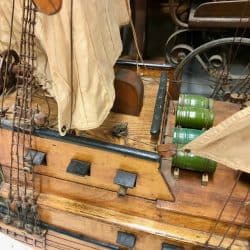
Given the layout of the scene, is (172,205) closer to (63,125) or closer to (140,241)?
(140,241)

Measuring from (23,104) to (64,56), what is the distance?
0.85 feet

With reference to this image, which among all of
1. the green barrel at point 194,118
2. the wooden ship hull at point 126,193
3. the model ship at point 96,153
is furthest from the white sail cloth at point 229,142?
the green barrel at point 194,118

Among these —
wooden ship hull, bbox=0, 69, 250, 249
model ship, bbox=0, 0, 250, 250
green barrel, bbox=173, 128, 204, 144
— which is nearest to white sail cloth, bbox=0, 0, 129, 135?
model ship, bbox=0, 0, 250, 250

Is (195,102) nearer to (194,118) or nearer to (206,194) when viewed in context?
(194,118)

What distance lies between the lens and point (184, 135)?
0.90 m

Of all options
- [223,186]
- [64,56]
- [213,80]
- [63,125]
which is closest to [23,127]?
[63,125]

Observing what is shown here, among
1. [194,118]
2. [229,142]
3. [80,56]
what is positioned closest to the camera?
[229,142]

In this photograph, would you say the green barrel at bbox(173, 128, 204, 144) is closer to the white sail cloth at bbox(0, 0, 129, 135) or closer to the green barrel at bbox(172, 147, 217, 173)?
the green barrel at bbox(172, 147, 217, 173)

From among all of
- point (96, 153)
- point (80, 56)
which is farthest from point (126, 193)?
point (80, 56)

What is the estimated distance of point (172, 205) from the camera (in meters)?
0.87

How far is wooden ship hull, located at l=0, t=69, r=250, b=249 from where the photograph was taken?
84 centimetres

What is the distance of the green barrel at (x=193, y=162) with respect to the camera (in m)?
0.86

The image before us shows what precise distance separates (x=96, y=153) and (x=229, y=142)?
0.39 metres

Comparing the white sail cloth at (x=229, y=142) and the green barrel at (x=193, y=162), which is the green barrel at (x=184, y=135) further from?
the white sail cloth at (x=229, y=142)
